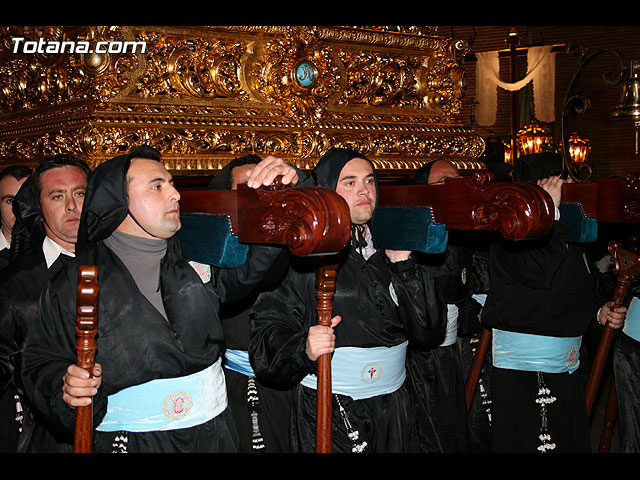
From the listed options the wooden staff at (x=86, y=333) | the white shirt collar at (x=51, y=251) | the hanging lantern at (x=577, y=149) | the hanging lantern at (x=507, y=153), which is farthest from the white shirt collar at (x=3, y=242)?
the hanging lantern at (x=577, y=149)

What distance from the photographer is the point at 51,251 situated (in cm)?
308

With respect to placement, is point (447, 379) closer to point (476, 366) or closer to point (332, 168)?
point (476, 366)

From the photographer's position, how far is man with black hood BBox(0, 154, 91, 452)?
2750mm

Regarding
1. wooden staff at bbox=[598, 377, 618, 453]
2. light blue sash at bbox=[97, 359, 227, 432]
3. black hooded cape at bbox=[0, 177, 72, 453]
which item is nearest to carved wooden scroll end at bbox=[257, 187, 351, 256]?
light blue sash at bbox=[97, 359, 227, 432]

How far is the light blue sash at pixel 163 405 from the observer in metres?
2.39

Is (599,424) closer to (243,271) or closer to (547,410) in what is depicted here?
(547,410)

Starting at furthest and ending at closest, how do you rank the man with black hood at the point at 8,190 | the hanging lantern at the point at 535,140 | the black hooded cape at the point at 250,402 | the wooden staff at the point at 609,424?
the hanging lantern at the point at 535,140, the wooden staff at the point at 609,424, the man with black hood at the point at 8,190, the black hooded cape at the point at 250,402

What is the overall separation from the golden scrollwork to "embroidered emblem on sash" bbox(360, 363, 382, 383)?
3.36ft

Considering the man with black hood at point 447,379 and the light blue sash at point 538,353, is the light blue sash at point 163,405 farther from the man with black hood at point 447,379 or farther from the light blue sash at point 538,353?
the light blue sash at point 538,353

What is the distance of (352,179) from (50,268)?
1276 mm

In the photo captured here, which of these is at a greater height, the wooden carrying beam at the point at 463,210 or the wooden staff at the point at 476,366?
the wooden carrying beam at the point at 463,210

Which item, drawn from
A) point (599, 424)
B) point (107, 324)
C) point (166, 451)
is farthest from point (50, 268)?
point (599, 424)

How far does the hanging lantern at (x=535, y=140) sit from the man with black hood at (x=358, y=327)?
7331mm

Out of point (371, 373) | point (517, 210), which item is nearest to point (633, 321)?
point (371, 373)
